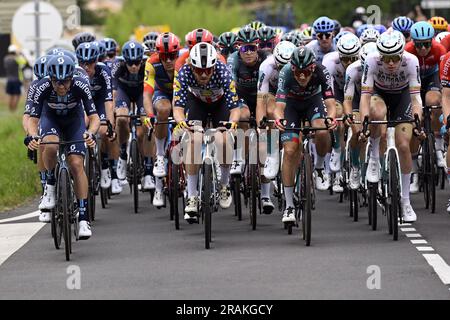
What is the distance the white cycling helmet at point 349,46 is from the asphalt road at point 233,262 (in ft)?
6.34

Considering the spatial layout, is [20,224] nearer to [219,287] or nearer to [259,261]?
[259,261]

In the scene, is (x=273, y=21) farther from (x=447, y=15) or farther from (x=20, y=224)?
(x=20, y=224)

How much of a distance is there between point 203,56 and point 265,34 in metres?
4.65

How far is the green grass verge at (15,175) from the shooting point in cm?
2123

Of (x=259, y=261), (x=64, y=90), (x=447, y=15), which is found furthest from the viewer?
(x=447, y=15)

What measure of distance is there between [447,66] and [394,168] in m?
1.77

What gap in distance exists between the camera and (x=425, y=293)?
11734 millimetres

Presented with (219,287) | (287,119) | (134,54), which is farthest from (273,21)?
(219,287)

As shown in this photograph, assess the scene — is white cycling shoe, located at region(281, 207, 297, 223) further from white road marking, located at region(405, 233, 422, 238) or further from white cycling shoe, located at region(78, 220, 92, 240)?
white cycling shoe, located at region(78, 220, 92, 240)

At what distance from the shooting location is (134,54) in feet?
65.0

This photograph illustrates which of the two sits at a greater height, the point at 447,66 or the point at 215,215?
the point at 447,66

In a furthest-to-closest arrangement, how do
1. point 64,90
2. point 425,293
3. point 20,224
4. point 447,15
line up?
1. point 447,15
2. point 20,224
3. point 64,90
4. point 425,293

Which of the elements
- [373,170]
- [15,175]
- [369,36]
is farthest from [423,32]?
[15,175]

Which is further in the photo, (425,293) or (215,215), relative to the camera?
(215,215)
